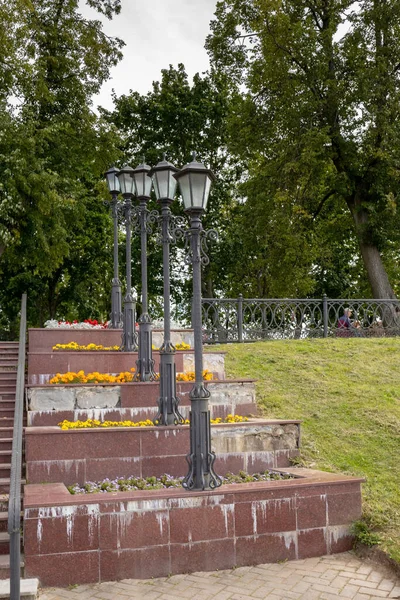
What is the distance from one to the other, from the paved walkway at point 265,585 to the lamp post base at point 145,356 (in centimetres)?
459

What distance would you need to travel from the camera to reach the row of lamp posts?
7.08 meters

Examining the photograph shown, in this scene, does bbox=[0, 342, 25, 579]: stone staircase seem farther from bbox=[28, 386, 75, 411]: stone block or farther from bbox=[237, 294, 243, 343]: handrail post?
bbox=[237, 294, 243, 343]: handrail post

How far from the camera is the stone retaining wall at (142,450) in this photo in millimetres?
7805

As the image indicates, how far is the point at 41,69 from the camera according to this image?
21062 mm

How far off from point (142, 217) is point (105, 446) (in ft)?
14.6

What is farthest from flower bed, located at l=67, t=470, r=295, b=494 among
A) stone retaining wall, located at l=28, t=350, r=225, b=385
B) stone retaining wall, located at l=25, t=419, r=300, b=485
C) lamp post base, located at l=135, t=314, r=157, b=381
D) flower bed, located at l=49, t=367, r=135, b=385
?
stone retaining wall, located at l=28, t=350, r=225, b=385

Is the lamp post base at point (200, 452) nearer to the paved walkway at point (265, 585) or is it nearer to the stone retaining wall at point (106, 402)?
the paved walkway at point (265, 585)

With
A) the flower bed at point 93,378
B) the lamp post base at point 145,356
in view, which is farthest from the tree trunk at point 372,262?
the lamp post base at point 145,356

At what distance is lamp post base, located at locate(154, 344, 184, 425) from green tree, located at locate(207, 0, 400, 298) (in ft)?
43.5

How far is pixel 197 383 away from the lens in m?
7.21

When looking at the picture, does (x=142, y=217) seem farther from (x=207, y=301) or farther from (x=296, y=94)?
(x=296, y=94)

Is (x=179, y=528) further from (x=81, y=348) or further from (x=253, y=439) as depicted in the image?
(x=81, y=348)

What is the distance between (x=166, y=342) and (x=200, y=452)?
252 centimetres

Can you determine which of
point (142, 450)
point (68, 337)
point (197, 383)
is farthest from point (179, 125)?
point (197, 383)
